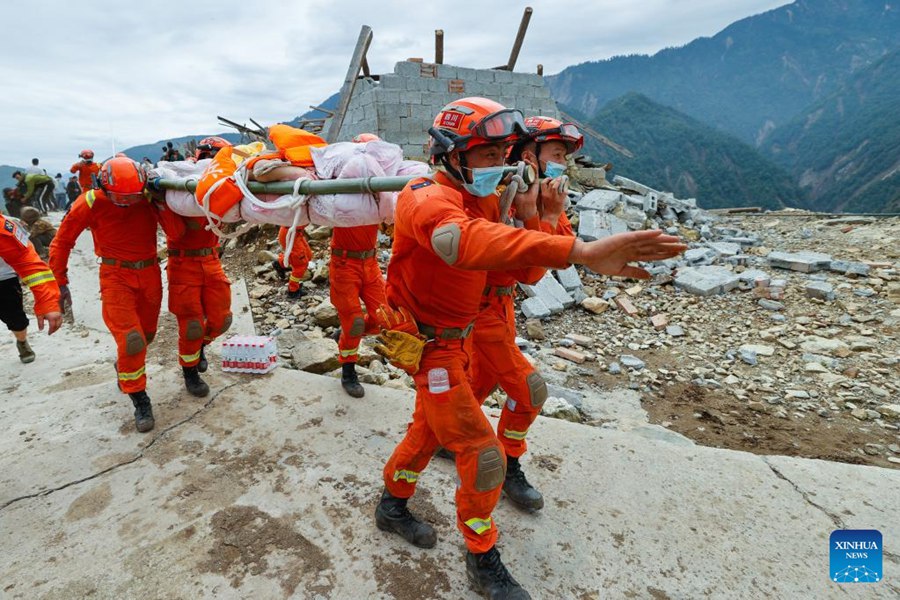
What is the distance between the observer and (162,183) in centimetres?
313

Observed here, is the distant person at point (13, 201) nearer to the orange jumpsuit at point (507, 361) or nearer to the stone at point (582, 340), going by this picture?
the stone at point (582, 340)

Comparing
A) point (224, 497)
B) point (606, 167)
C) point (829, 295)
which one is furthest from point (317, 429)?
point (606, 167)

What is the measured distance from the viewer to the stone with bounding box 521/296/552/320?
695cm

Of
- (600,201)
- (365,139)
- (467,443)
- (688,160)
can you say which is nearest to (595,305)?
(600,201)

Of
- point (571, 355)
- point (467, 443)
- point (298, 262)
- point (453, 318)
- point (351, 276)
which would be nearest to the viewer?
point (467, 443)

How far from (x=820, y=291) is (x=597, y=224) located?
150 inches

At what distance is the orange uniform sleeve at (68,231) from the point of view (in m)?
3.30

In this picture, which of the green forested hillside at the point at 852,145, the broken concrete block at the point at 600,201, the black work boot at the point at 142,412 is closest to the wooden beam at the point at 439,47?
the broken concrete block at the point at 600,201

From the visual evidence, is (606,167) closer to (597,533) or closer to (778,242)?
(778,242)

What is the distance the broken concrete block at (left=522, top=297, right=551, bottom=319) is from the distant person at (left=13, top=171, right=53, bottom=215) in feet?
47.6

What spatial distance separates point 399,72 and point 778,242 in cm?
959

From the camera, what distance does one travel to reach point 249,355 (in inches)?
158

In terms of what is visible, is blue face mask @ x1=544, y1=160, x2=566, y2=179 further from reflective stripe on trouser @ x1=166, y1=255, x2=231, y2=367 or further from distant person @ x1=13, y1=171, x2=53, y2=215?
distant person @ x1=13, y1=171, x2=53, y2=215

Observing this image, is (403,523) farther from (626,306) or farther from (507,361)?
(626,306)
